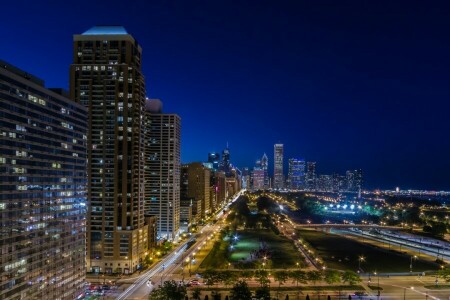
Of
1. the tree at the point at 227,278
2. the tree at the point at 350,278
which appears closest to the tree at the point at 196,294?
the tree at the point at 227,278

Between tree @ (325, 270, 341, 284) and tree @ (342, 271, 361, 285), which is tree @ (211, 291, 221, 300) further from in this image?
tree @ (342, 271, 361, 285)

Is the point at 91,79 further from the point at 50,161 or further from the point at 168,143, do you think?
the point at 168,143

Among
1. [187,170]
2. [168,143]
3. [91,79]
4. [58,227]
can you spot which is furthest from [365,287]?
[187,170]

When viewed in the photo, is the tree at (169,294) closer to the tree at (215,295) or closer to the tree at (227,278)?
the tree at (215,295)

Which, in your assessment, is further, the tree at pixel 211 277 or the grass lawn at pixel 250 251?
the grass lawn at pixel 250 251

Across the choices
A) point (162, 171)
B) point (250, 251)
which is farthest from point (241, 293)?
point (162, 171)

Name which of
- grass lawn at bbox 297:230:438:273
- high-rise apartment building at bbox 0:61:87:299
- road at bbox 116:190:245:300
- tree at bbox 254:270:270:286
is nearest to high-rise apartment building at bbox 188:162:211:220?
road at bbox 116:190:245:300
